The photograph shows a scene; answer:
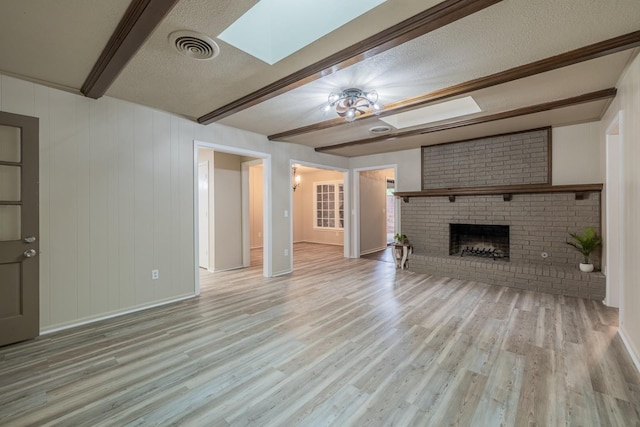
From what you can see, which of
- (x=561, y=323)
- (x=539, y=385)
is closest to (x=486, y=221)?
(x=561, y=323)

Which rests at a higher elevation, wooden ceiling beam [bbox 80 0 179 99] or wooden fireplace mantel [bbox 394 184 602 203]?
wooden ceiling beam [bbox 80 0 179 99]

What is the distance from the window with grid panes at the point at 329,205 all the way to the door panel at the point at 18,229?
7059 mm

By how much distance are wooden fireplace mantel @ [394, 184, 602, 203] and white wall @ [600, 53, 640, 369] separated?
1489mm

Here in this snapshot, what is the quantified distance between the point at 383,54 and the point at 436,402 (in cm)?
248

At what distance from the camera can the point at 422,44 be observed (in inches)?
82.7

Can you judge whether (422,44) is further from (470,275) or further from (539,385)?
(470,275)

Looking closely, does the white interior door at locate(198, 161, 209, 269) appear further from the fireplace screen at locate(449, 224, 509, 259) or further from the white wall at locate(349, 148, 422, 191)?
the fireplace screen at locate(449, 224, 509, 259)

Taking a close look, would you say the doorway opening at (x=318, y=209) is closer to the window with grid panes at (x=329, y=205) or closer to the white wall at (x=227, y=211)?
the window with grid panes at (x=329, y=205)

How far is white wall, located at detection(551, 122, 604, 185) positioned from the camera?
4082 mm

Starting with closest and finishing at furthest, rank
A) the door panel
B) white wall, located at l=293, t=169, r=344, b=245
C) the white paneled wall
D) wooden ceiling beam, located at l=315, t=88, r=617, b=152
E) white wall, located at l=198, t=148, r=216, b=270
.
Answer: the door panel
the white paneled wall
wooden ceiling beam, located at l=315, t=88, r=617, b=152
white wall, located at l=198, t=148, r=216, b=270
white wall, located at l=293, t=169, r=344, b=245

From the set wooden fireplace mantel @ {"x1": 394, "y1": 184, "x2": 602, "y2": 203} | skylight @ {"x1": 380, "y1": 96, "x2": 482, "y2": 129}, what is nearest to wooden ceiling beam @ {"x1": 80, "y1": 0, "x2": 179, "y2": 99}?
skylight @ {"x1": 380, "y1": 96, "x2": 482, "y2": 129}

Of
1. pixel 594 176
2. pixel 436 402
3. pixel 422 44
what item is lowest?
pixel 436 402

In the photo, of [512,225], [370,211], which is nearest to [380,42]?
[512,225]

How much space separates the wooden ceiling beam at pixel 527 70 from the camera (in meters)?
2.06
